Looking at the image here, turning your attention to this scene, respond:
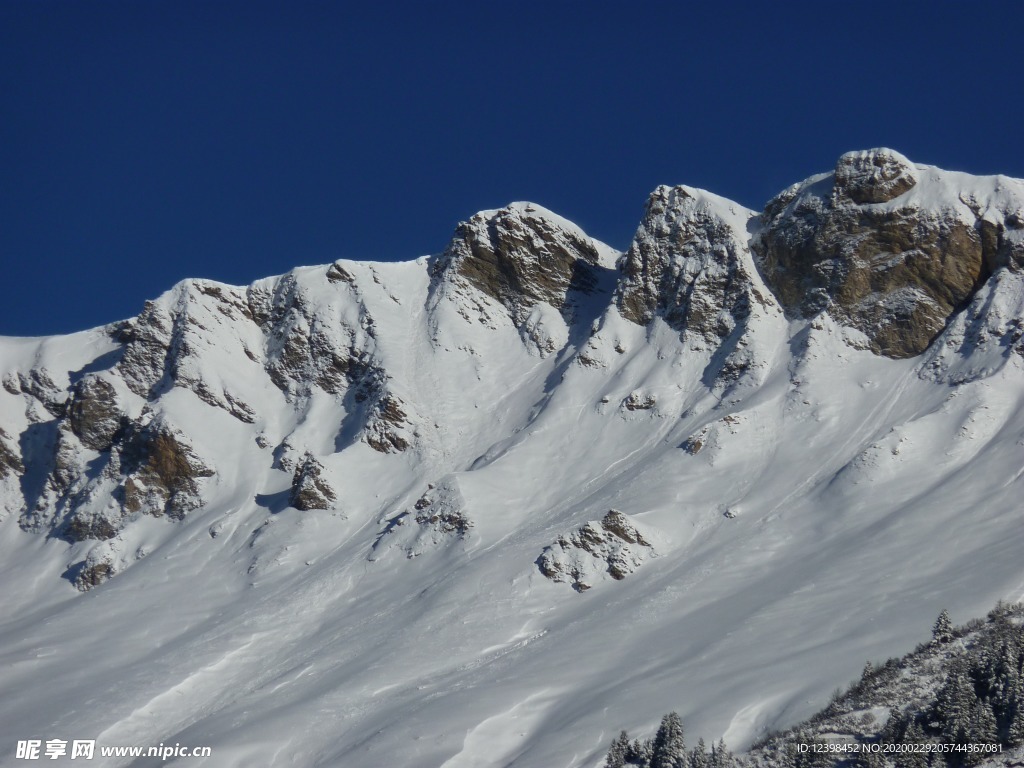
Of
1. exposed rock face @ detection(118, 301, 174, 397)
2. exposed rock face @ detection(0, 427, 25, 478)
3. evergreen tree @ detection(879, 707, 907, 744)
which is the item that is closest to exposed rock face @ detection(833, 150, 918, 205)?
exposed rock face @ detection(118, 301, 174, 397)

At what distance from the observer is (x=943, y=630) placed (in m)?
65.8

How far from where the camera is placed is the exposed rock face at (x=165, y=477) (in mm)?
116062

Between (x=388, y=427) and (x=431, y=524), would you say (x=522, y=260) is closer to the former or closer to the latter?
(x=388, y=427)

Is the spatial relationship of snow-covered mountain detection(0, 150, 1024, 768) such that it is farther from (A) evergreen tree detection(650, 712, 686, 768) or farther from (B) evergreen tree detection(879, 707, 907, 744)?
(B) evergreen tree detection(879, 707, 907, 744)

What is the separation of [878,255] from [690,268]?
52.9 ft

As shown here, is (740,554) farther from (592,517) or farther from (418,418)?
(418,418)

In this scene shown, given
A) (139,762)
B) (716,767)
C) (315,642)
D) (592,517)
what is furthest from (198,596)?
(716,767)

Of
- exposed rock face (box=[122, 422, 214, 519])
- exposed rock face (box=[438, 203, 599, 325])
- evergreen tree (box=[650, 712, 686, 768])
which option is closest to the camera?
evergreen tree (box=[650, 712, 686, 768])

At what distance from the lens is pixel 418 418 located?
385ft

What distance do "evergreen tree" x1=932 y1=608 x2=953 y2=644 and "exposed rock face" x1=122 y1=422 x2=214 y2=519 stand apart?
66529 millimetres

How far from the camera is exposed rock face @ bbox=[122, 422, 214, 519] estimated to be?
11606cm

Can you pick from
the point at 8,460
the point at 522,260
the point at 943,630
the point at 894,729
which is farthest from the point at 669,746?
the point at 8,460

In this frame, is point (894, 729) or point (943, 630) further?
point (943, 630)

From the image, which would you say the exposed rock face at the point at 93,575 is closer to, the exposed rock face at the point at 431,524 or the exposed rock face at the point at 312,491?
the exposed rock face at the point at 312,491
